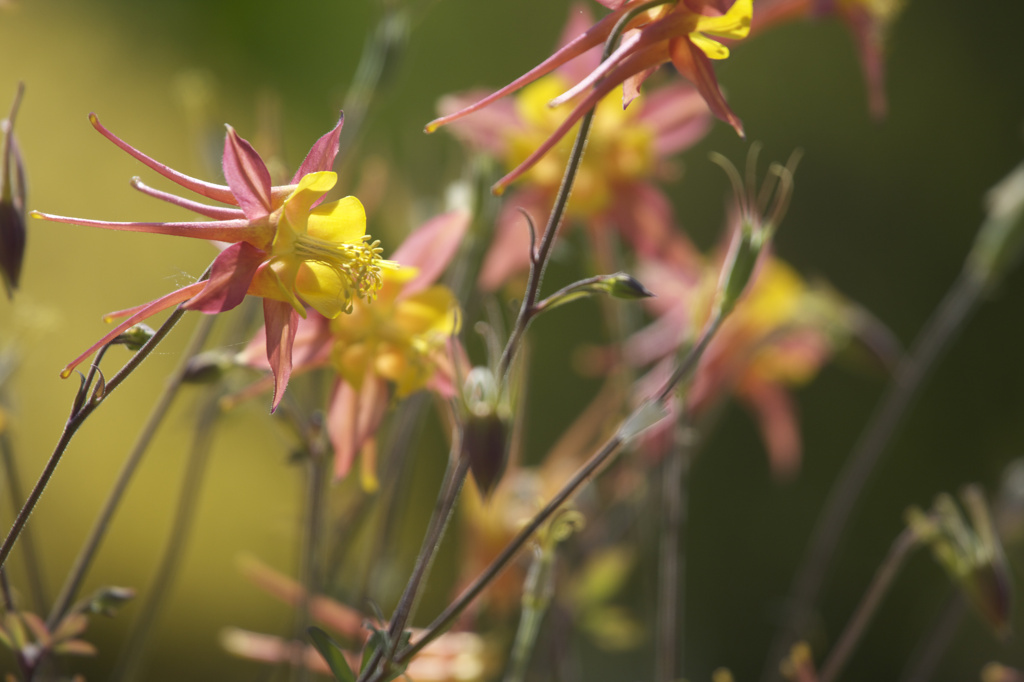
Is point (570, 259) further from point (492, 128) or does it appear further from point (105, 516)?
point (105, 516)

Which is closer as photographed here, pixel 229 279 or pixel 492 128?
A: pixel 229 279

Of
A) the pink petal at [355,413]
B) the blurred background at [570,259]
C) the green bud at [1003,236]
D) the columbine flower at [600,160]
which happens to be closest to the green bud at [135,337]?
the pink petal at [355,413]

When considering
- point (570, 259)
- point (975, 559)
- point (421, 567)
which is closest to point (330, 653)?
point (421, 567)

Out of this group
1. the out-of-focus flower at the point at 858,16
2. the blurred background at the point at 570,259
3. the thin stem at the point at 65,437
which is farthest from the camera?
the blurred background at the point at 570,259

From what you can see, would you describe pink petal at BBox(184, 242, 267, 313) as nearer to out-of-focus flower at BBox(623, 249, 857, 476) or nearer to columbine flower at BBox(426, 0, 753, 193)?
columbine flower at BBox(426, 0, 753, 193)

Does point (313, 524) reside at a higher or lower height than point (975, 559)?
higher

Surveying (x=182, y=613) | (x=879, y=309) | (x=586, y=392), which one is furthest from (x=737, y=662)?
(x=182, y=613)

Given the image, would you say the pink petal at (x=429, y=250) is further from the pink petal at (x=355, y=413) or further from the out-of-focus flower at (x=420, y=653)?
the out-of-focus flower at (x=420, y=653)
